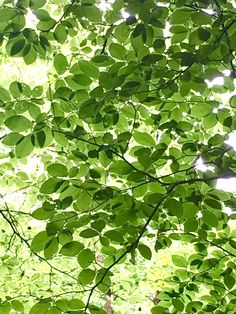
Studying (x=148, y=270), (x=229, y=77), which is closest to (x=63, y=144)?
(x=229, y=77)

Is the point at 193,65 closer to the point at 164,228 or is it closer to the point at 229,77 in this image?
the point at 229,77

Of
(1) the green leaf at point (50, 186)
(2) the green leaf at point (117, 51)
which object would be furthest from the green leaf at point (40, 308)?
(2) the green leaf at point (117, 51)

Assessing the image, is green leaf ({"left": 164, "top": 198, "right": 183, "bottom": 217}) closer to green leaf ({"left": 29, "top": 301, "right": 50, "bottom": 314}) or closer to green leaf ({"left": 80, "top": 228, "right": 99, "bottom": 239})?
green leaf ({"left": 80, "top": 228, "right": 99, "bottom": 239})

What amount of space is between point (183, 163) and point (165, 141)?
137 millimetres

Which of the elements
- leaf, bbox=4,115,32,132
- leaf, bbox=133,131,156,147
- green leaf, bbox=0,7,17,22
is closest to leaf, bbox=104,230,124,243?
leaf, bbox=133,131,156,147

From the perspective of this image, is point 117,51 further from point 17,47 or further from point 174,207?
point 174,207

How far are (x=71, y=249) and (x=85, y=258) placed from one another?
4cm

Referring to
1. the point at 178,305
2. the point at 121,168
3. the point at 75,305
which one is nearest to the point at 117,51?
the point at 121,168

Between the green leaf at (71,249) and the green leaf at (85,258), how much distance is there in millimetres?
12

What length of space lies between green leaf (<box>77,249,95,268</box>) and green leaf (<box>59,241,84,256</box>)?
0.01 m

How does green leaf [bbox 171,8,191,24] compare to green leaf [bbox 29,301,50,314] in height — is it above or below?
above

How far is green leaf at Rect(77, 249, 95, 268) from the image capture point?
103 cm

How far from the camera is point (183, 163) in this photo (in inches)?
55.2

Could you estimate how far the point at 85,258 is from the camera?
40.6 inches
